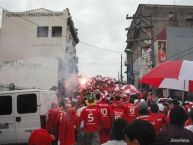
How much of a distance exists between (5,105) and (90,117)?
4163 millimetres

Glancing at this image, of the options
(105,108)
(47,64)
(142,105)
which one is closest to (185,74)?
(142,105)

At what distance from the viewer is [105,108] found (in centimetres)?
1081

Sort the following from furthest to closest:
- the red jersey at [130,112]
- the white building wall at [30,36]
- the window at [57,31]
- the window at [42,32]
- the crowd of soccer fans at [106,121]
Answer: the window at [57,31]
the window at [42,32]
the white building wall at [30,36]
the red jersey at [130,112]
the crowd of soccer fans at [106,121]

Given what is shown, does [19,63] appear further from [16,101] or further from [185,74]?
[185,74]

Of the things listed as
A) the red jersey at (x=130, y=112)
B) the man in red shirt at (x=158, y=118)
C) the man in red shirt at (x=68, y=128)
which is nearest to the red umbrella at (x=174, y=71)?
the man in red shirt at (x=158, y=118)

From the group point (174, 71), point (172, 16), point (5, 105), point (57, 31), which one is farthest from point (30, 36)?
point (174, 71)

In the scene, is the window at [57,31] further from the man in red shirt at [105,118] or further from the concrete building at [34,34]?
the man in red shirt at [105,118]

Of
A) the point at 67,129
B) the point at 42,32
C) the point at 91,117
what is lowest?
the point at 67,129

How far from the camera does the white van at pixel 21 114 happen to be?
13328 millimetres

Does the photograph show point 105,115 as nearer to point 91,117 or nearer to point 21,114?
point 91,117

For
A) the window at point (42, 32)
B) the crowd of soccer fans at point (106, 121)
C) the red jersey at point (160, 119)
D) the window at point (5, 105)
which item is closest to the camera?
the crowd of soccer fans at point (106, 121)

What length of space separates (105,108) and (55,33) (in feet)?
161

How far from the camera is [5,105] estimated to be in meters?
13.6

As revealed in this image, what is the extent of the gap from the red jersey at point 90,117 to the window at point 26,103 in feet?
11.0
